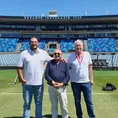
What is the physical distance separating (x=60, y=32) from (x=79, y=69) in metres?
77.3

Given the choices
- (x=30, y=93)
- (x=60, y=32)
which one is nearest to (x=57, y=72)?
(x=30, y=93)

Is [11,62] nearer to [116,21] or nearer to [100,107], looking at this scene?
[116,21]

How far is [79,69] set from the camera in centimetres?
846

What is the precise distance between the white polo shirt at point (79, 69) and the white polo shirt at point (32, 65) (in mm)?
865

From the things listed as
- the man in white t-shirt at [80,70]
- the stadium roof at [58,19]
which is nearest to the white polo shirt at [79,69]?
the man in white t-shirt at [80,70]

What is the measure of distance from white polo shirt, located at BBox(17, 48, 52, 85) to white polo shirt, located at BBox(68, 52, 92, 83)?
0.87m

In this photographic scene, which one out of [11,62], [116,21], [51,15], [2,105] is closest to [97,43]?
[116,21]

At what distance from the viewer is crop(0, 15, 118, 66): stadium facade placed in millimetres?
81062

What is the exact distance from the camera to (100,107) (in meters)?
11.7

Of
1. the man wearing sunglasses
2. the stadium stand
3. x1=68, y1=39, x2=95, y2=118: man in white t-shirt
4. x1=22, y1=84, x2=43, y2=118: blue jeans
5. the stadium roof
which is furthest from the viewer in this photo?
the stadium roof

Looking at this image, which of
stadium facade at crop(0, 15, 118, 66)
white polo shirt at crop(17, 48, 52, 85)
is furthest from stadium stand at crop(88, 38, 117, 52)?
white polo shirt at crop(17, 48, 52, 85)

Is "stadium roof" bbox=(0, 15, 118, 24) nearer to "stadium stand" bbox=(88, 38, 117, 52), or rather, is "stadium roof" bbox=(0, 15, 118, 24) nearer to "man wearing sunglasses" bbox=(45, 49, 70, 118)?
"stadium stand" bbox=(88, 38, 117, 52)

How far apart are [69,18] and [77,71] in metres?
→ 75.9

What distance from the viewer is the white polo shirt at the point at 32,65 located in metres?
8.05
